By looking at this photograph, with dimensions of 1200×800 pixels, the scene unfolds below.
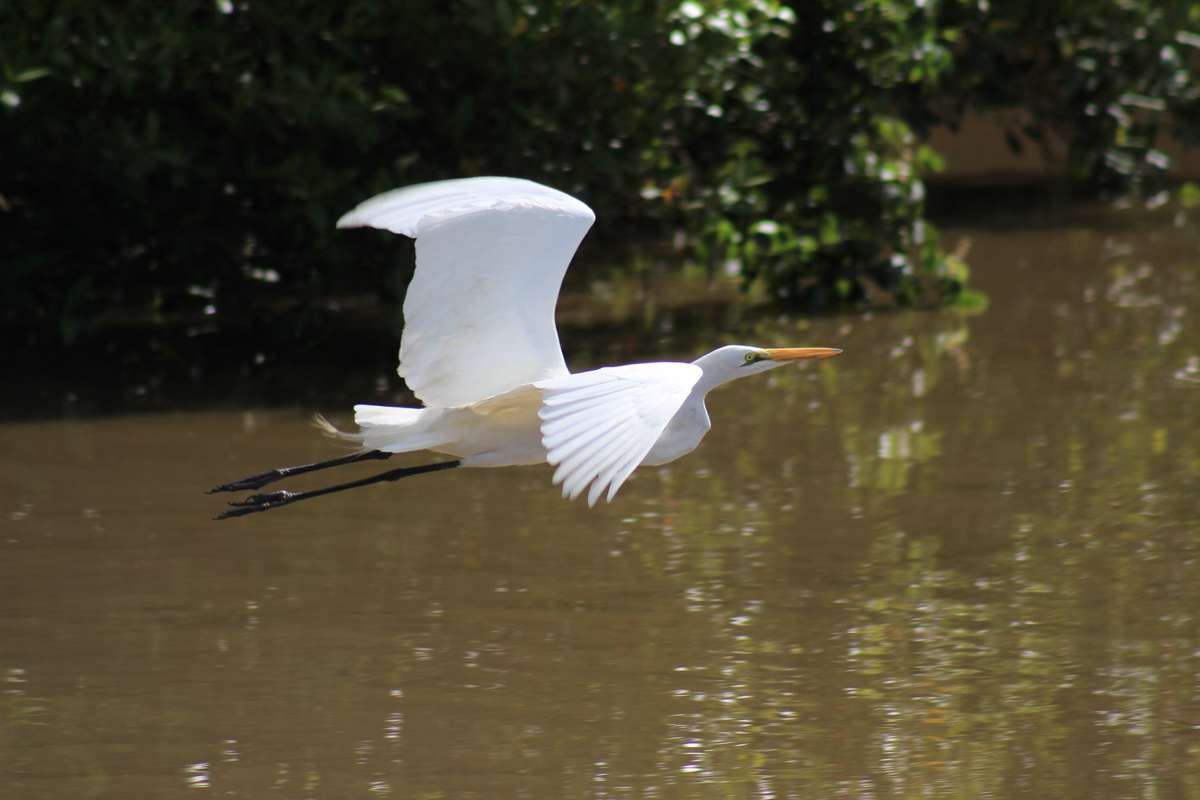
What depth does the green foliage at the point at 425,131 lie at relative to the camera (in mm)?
7289

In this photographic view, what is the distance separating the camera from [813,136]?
8.89 meters

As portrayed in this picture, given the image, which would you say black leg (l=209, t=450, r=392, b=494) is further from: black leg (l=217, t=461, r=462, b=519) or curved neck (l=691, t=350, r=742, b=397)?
curved neck (l=691, t=350, r=742, b=397)

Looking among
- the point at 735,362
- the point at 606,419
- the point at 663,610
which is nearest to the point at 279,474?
the point at 663,610

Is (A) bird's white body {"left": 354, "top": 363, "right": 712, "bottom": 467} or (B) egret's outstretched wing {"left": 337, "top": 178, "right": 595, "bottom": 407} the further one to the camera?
(A) bird's white body {"left": 354, "top": 363, "right": 712, "bottom": 467}

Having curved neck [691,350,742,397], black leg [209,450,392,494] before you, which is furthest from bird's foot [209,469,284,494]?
curved neck [691,350,742,397]

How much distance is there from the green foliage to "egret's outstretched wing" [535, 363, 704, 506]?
367cm

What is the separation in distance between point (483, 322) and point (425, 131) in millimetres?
3961

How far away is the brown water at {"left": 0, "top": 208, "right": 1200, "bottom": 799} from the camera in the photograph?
4.06m

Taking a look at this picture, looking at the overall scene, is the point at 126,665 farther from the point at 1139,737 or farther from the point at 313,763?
the point at 1139,737

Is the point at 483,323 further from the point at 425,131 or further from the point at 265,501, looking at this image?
the point at 425,131

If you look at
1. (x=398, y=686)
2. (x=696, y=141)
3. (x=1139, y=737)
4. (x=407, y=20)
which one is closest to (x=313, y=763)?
(x=398, y=686)

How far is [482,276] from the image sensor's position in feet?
14.4

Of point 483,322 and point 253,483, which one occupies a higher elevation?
point 483,322

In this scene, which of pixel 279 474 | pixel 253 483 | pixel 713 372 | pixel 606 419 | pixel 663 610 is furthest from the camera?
pixel 663 610
